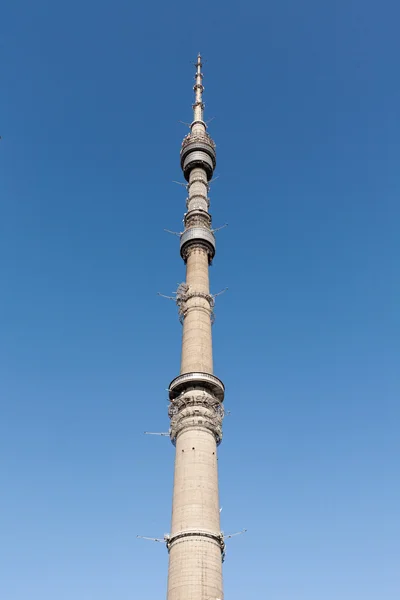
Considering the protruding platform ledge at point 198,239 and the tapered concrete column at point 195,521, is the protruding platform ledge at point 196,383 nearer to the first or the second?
the tapered concrete column at point 195,521

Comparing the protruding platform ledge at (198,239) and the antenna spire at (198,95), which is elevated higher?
the antenna spire at (198,95)

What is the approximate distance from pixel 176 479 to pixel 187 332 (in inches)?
556

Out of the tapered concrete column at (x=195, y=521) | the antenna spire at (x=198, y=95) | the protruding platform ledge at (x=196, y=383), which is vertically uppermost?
the antenna spire at (x=198, y=95)

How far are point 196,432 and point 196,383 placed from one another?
458 cm

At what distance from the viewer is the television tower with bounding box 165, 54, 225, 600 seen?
3688 cm

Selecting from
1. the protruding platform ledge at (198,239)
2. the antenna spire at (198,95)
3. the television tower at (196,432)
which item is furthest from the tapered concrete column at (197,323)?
the antenna spire at (198,95)

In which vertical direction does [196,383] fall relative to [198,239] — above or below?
below

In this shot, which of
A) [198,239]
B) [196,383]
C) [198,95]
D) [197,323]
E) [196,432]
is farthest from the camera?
[198,95]

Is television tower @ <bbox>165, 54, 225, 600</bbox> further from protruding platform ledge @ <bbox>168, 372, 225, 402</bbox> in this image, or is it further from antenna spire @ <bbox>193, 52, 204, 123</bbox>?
antenna spire @ <bbox>193, 52, 204, 123</bbox>

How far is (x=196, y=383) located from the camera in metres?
46.2

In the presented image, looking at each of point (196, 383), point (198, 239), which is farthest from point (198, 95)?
point (196, 383)

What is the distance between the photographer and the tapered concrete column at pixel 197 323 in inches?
1905

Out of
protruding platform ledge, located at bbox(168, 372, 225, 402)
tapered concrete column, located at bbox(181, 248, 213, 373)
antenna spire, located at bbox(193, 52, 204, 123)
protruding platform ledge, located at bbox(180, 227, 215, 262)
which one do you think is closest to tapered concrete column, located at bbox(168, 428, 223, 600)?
protruding platform ledge, located at bbox(168, 372, 225, 402)

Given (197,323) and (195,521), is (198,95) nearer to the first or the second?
(197,323)
